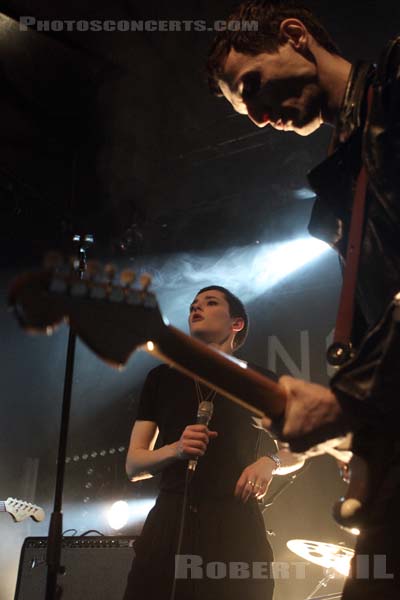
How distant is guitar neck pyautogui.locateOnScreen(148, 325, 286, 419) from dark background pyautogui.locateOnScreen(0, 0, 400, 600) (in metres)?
3.40

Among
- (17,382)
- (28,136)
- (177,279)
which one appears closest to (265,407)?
(28,136)

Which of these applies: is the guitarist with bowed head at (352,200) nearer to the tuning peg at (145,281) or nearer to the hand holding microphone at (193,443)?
the tuning peg at (145,281)

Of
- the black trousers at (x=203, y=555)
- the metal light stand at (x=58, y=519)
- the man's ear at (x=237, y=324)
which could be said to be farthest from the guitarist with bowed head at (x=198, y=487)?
the man's ear at (x=237, y=324)

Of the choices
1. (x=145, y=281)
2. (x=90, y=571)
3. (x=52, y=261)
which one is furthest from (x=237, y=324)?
(x=52, y=261)

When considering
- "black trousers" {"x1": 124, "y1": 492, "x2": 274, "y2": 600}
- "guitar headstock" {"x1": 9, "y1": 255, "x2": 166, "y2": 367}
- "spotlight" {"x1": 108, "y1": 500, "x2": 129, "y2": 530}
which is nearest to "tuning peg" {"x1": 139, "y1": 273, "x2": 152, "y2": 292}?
"guitar headstock" {"x1": 9, "y1": 255, "x2": 166, "y2": 367}

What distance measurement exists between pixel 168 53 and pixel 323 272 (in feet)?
9.30

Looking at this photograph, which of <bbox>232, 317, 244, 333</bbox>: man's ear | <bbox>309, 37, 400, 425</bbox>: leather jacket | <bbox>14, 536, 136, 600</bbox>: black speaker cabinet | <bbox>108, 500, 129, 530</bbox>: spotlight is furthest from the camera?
<bbox>108, 500, 129, 530</bbox>: spotlight

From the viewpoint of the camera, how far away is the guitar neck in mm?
1365

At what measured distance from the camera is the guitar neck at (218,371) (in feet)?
4.48

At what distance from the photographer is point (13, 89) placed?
5.50 meters

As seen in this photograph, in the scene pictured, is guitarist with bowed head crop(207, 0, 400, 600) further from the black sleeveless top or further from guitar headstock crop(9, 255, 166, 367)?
the black sleeveless top

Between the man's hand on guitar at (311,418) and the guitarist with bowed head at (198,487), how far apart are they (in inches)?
49.2

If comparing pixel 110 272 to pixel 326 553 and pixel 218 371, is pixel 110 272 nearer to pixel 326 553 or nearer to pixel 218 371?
pixel 218 371

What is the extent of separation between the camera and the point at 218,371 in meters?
1.39
